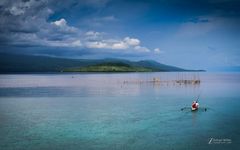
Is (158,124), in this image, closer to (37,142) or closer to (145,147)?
(145,147)

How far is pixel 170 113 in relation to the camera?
5444 centimetres

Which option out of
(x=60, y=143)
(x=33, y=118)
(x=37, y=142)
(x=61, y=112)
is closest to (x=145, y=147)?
(x=60, y=143)

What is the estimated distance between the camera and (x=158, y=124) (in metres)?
43.9

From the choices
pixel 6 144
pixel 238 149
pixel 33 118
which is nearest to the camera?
pixel 238 149

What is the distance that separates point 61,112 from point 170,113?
21.7 metres

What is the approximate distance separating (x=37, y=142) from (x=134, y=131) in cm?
1326

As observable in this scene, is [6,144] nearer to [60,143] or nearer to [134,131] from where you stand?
[60,143]

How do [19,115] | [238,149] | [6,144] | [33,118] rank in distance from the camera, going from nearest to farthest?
[238,149], [6,144], [33,118], [19,115]

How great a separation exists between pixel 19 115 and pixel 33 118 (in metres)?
4.84

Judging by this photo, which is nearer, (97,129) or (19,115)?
(97,129)

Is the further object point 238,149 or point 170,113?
point 170,113

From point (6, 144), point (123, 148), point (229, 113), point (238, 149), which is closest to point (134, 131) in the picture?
point (123, 148)

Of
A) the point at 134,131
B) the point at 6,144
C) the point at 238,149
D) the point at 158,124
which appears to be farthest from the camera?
the point at 158,124

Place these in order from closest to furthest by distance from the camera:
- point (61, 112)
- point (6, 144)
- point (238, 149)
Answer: point (238, 149)
point (6, 144)
point (61, 112)
